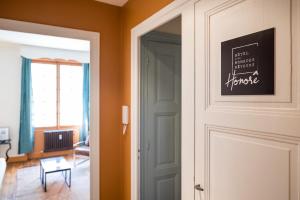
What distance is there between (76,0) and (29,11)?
0.44m

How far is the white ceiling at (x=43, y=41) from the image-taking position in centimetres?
408

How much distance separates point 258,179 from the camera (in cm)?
94

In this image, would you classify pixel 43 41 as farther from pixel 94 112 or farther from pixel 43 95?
pixel 94 112

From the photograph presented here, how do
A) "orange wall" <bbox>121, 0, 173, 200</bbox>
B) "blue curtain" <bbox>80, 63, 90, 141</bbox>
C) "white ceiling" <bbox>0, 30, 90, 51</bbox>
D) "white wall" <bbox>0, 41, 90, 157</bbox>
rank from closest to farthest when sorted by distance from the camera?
1. "orange wall" <bbox>121, 0, 173, 200</bbox>
2. "white ceiling" <bbox>0, 30, 90, 51</bbox>
3. "white wall" <bbox>0, 41, 90, 157</bbox>
4. "blue curtain" <bbox>80, 63, 90, 141</bbox>

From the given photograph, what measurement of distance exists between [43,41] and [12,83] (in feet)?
4.13

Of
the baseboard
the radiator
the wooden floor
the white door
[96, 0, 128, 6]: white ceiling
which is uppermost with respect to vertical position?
[96, 0, 128, 6]: white ceiling

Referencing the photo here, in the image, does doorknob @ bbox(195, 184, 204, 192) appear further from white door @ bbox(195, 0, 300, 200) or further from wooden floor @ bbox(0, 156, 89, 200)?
wooden floor @ bbox(0, 156, 89, 200)

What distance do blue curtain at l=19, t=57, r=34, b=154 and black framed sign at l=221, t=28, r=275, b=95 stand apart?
16.2ft

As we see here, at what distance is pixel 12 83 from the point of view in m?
4.79

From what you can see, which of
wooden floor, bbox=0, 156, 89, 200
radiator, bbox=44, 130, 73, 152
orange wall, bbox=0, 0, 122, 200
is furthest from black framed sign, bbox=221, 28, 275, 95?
radiator, bbox=44, 130, 73, 152

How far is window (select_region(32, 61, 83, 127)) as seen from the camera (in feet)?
16.8

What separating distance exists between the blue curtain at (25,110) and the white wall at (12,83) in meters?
0.11

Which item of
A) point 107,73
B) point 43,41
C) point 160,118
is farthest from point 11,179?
point 160,118

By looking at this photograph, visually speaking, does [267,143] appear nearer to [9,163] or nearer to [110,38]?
[110,38]
